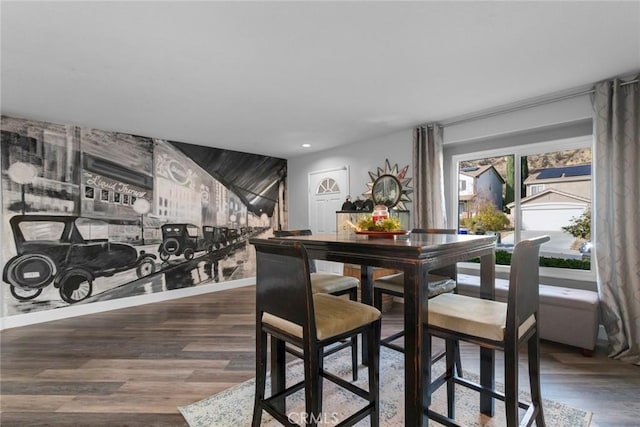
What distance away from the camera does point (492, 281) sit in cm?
189

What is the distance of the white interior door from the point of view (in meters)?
4.88

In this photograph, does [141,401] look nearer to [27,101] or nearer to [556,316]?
[27,101]

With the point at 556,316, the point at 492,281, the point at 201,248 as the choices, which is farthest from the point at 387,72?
the point at 201,248

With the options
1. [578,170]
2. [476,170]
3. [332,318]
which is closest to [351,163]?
[476,170]

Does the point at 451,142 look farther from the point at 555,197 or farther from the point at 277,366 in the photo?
the point at 277,366

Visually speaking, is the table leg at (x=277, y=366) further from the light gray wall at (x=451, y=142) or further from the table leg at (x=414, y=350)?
the light gray wall at (x=451, y=142)

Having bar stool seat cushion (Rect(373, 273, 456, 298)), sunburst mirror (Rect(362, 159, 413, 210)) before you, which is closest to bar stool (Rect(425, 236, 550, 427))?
bar stool seat cushion (Rect(373, 273, 456, 298))

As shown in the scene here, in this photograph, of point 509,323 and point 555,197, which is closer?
point 509,323

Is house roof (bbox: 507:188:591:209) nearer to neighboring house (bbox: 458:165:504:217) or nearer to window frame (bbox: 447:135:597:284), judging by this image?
window frame (bbox: 447:135:597:284)

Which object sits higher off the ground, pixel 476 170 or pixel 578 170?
pixel 476 170

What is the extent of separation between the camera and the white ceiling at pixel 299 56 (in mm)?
1684

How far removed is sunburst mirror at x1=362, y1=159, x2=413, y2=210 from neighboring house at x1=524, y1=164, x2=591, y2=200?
1353 millimetres

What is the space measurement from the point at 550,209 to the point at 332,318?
3.12 metres

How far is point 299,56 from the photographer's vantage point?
84.3 inches
